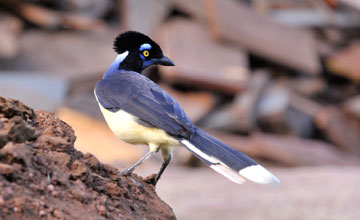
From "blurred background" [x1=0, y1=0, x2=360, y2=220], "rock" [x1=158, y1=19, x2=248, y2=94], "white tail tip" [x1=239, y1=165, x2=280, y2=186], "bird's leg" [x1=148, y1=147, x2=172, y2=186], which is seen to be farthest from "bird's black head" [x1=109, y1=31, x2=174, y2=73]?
"rock" [x1=158, y1=19, x2=248, y2=94]

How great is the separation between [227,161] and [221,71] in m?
8.41

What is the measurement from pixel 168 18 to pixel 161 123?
9364 millimetres

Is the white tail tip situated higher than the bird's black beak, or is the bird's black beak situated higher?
the bird's black beak

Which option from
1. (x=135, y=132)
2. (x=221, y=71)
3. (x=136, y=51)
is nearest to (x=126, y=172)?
(x=135, y=132)

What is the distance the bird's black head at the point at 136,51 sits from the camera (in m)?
4.65

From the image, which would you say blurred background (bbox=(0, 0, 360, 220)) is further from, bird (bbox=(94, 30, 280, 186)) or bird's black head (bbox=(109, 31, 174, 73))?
bird (bbox=(94, 30, 280, 186))

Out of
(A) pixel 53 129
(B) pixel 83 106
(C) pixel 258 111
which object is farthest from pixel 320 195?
(A) pixel 53 129

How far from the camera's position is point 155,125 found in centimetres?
398

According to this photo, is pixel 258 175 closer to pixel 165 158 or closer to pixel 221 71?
pixel 165 158

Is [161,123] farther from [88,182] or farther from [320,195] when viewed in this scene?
[320,195]

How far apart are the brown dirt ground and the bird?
289 mm

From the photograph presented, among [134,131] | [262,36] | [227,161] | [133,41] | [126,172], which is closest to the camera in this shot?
[227,161]

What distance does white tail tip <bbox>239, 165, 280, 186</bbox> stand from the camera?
3576 millimetres

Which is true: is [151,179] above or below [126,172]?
above
